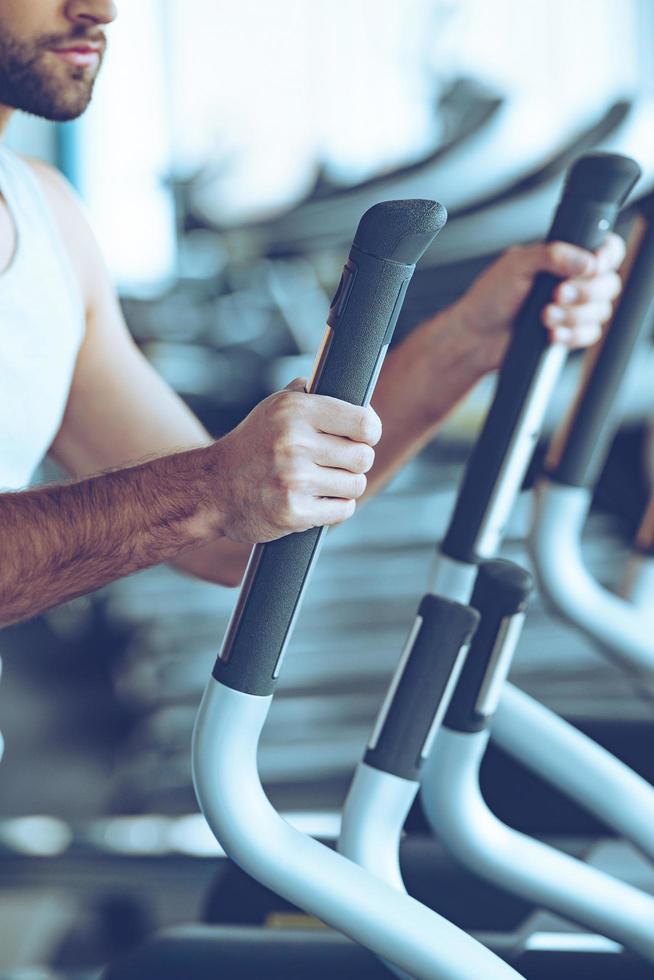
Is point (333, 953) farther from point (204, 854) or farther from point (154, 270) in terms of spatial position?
point (154, 270)

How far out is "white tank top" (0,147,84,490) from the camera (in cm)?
104

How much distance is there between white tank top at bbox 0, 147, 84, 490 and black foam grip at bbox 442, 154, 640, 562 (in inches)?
17.6

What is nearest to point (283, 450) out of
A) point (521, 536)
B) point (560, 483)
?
point (560, 483)

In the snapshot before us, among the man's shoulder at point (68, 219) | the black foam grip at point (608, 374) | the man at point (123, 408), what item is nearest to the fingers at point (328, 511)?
the man at point (123, 408)

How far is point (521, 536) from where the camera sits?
2844mm

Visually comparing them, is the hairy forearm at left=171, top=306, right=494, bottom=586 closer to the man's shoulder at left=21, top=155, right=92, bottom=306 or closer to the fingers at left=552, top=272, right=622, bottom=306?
the fingers at left=552, top=272, right=622, bottom=306

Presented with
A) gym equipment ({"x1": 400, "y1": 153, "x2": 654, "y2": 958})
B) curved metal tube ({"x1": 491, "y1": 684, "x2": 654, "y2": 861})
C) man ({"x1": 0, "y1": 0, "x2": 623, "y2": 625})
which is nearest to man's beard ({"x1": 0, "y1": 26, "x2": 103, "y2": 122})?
man ({"x1": 0, "y1": 0, "x2": 623, "y2": 625})

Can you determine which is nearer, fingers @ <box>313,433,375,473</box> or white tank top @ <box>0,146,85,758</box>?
fingers @ <box>313,433,375,473</box>

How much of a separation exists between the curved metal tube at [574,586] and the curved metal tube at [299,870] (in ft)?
1.67

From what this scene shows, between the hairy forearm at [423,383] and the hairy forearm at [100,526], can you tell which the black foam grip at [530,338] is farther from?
the hairy forearm at [100,526]

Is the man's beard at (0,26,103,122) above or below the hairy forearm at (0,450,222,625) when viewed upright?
above

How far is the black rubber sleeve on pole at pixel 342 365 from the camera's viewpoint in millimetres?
629

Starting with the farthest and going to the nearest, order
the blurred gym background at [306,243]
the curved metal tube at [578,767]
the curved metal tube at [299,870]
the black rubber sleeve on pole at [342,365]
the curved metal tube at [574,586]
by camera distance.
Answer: the blurred gym background at [306,243]
the curved metal tube at [574,586]
the curved metal tube at [578,767]
the curved metal tube at [299,870]
the black rubber sleeve on pole at [342,365]

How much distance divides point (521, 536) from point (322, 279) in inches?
36.0
